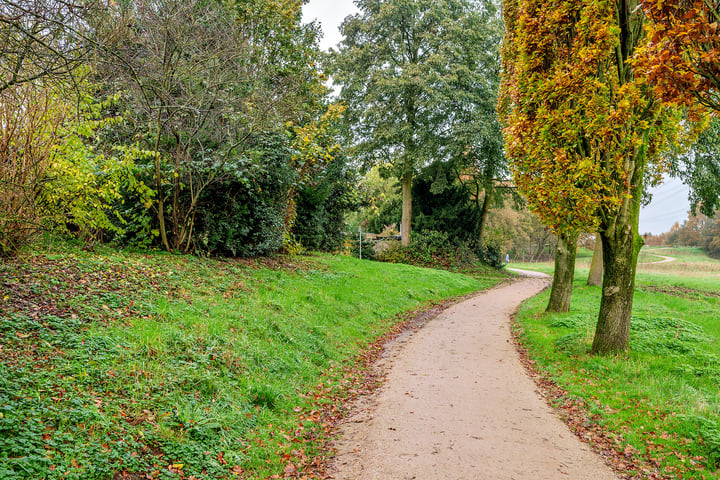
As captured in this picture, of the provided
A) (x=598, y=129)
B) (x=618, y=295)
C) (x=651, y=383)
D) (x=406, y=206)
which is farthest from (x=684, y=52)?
(x=406, y=206)

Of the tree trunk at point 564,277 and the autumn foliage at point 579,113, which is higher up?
the autumn foliage at point 579,113

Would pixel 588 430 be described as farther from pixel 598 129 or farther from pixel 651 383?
pixel 598 129

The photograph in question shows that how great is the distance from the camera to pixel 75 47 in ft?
18.2

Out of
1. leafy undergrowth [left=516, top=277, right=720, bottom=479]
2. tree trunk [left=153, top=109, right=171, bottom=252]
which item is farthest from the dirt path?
tree trunk [left=153, top=109, right=171, bottom=252]

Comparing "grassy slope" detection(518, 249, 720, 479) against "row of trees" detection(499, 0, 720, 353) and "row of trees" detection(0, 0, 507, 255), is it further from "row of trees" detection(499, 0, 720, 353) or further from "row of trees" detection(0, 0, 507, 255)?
"row of trees" detection(0, 0, 507, 255)

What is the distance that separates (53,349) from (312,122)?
1195 centimetres

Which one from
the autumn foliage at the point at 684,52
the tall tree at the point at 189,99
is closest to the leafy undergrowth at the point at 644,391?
the autumn foliage at the point at 684,52

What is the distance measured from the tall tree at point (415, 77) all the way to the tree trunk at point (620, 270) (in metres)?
16.0

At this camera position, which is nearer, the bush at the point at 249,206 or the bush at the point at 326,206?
the bush at the point at 249,206

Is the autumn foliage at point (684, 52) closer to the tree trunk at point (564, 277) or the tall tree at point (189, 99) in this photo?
the tall tree at point (189, 99)

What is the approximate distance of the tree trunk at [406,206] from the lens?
87.0 feet

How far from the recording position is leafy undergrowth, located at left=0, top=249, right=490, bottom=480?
11.2 ft

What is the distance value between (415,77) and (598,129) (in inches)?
682

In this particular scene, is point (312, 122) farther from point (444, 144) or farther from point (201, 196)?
point (444, 144)
